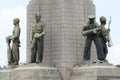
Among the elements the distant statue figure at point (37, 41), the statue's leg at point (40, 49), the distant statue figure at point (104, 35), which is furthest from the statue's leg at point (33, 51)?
the distant statue figure at point (104, 35)

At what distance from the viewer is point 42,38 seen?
81.8 feet

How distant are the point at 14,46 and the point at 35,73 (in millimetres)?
2099

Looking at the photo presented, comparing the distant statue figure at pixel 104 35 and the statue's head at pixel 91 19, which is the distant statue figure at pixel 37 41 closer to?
the statue's head at pixel 91 19

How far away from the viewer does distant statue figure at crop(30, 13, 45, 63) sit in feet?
81.6

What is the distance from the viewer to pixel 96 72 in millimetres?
24266

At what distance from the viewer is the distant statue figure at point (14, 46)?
84.5 ft

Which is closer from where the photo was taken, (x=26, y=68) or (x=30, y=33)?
(x=26, y=68)

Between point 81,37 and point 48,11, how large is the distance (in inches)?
74.8

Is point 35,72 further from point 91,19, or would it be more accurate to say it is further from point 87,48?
point 91,19

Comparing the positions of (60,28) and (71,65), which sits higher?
(60,28)

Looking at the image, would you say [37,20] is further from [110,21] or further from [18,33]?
[110,21]

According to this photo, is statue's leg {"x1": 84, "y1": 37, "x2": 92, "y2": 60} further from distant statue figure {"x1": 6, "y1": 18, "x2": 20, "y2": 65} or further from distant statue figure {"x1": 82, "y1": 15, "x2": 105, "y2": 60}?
distant statue figure {"x1": 6, "y1": 18, "x2": 20, "y2": 65}

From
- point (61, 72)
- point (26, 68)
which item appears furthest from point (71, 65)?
point (26, 68)

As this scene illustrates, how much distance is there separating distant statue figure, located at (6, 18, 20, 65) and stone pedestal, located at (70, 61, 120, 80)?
277 centimetres
